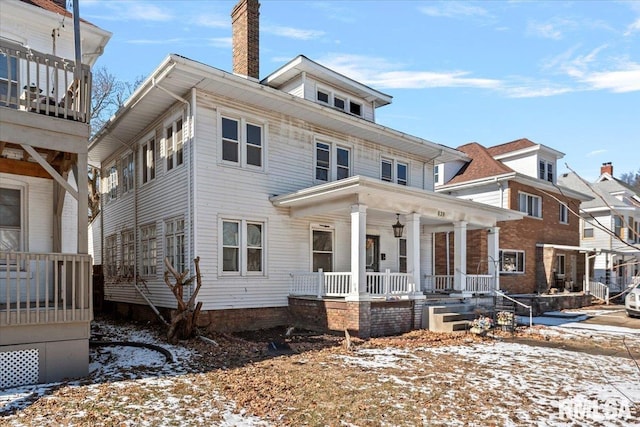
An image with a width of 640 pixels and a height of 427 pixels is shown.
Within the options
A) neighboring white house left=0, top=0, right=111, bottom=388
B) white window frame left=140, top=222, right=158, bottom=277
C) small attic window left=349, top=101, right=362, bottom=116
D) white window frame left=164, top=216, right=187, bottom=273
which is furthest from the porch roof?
neighboring white house left=0, top=0, right=111, bottom=388

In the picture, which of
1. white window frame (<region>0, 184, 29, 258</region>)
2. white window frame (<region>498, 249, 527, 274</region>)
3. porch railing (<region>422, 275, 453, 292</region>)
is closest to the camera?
white window frame (<region>0, 184, 29, 258</region>)

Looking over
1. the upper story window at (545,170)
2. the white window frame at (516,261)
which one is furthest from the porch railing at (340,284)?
the upper story window at (545,170)

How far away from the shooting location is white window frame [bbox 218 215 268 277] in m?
11.9

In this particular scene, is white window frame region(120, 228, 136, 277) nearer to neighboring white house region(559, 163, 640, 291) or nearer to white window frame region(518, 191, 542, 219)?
white window frame region(518, 191, 542, 219)

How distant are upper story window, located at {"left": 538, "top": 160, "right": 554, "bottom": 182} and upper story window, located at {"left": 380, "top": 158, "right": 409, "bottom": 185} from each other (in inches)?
396

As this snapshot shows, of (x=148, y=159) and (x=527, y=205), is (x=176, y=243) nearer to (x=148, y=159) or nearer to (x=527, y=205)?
(x=148, y=159)

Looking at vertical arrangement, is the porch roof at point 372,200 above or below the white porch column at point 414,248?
above

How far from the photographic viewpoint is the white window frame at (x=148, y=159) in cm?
1392

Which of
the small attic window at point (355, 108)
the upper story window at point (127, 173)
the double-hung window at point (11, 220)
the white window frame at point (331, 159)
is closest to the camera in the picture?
the double-hung window at point (11, 220)

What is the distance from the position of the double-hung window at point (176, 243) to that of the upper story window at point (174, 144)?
160cm

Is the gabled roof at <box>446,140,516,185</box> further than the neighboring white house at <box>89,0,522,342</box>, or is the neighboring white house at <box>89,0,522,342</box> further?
the gabled roof at <box>446,140,516,185</box>

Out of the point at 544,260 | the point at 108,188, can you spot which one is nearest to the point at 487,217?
the point at 544,260

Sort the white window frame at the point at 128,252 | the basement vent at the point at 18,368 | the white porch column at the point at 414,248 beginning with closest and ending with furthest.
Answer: the basement vent at the point at 18,368 < the white porch column at the point at 414,248 < the white window frame at the point at 128,252

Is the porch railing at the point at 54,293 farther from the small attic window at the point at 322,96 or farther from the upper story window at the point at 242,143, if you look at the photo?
the small attic window at the point at 322,96
